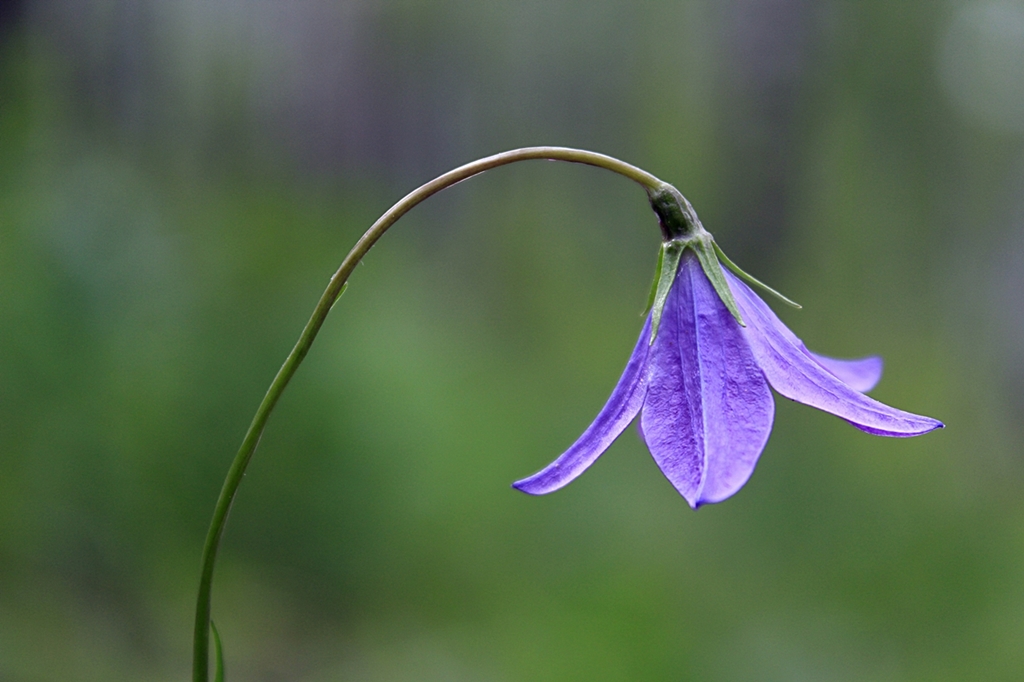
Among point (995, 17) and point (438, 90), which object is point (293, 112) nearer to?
point (438, 90)

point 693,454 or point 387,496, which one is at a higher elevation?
point 693,454

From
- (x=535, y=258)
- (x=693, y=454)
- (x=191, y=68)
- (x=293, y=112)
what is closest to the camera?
(x=693, y=454)

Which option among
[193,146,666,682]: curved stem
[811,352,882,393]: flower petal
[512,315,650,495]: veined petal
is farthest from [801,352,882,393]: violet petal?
[193,146,666,682]: curved stem

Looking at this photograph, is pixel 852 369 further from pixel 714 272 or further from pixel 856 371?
pixel 714 272

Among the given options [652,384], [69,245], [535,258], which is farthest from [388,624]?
[535,258]

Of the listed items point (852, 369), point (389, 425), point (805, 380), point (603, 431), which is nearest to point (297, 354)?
point (603, 431)

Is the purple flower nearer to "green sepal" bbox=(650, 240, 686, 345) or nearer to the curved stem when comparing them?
"green sepal" bbox=(650, 240, 686, 345)
